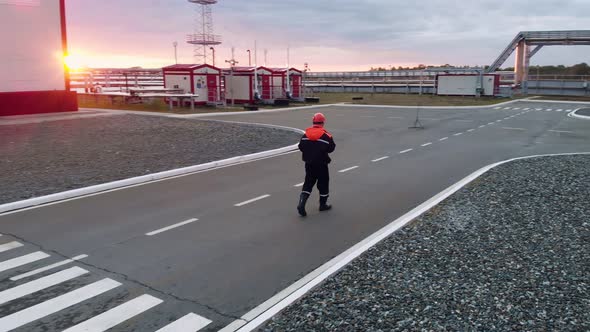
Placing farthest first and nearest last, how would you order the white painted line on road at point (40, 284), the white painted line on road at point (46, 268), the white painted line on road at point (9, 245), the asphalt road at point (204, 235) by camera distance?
the white painted line on road at point (9, 245)
the white painted line on road at point (46, 268)
the white painted line on road at point (40, 284)
the asphalt road at point (204, 235)

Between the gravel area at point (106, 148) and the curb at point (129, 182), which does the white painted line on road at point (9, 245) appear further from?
the gravel area at point (106, 148)

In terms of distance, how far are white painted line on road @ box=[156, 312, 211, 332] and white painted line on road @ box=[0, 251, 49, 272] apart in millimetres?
2890

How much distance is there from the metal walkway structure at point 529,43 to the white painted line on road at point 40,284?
60.5m

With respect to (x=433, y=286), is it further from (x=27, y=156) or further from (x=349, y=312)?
(x=27, y=156)

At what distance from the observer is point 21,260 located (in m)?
6.32

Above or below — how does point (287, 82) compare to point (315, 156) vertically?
above

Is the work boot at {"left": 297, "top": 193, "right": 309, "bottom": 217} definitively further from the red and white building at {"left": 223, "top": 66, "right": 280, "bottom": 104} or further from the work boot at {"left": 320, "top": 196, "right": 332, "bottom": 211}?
the red and white building at {"left": 223, "top": 66, "right": 280, "bottom": 104}

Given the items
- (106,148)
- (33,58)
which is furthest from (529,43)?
(106,148)

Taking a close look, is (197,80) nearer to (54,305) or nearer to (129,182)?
(129,182)

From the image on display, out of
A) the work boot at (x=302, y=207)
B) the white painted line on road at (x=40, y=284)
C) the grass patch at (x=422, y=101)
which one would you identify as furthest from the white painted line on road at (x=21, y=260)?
the grass patch at (x=422, y=101)

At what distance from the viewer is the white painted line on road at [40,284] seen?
5270 millimetres

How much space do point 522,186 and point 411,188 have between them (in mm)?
2367

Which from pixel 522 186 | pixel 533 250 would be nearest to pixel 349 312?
pixel 533 250

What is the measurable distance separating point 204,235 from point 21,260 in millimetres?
2554
